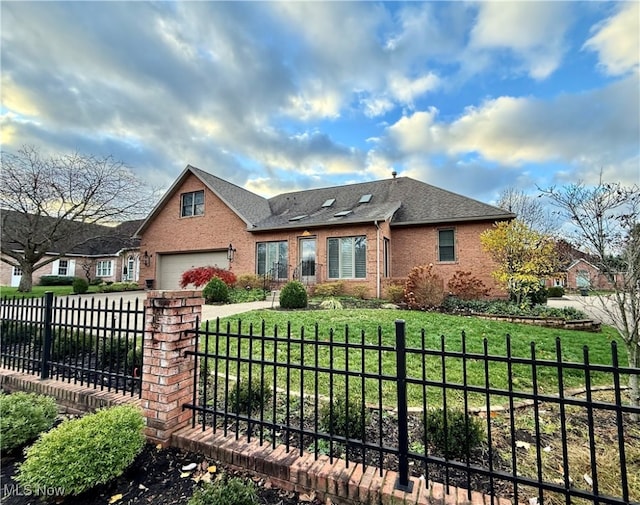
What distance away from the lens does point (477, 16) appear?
6.96 meters

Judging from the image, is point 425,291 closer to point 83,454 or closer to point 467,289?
point 467,289

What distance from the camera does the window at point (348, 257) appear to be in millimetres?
14031

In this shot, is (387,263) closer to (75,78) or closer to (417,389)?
(417,389)

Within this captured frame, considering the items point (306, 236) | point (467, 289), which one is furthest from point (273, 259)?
point (467, 289)

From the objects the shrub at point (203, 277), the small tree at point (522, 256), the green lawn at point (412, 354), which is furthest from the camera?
the shrub at point (203, 277)

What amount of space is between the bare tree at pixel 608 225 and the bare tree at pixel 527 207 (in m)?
16.4

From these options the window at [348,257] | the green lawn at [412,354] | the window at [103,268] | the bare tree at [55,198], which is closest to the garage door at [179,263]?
the bare tree at [55,198]

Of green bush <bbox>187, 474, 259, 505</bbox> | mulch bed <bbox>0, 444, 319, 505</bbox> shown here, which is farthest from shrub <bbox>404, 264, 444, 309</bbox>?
green bush <bbox>187, 474, 259, 505</bbox>

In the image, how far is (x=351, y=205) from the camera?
17.0 m

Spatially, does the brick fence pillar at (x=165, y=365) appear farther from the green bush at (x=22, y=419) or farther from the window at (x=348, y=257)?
the window at (x=348, y=257)

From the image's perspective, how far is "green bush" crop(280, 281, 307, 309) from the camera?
10.1m

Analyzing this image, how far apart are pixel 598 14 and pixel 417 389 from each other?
8315 millimetres

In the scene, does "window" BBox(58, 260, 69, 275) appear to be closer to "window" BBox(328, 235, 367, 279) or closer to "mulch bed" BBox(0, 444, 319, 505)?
"window" BBox(328, 235, 367, 279)

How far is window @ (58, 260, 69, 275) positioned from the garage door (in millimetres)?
16306
